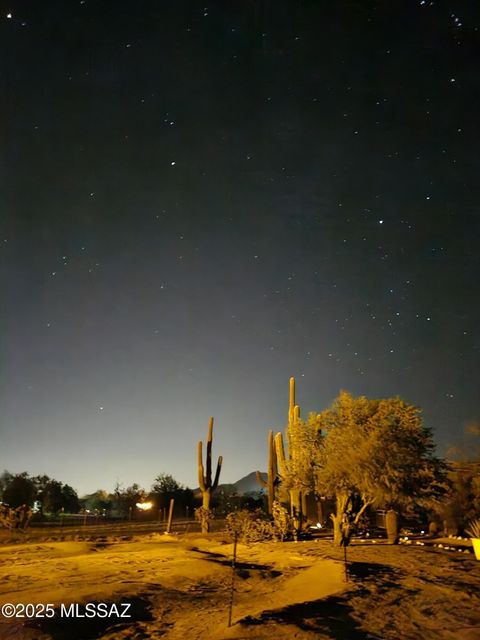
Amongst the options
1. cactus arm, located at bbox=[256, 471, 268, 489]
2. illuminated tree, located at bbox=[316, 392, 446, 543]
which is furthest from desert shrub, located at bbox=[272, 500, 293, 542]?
cactus arm, located at bbox=[256, 471, 268, 489]

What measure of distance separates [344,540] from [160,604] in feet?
36.4

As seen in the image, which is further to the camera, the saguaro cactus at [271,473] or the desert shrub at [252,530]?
the saguaro cactus at [271,473]

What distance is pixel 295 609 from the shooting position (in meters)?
8.86

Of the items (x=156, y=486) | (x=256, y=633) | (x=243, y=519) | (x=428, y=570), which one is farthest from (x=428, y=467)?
(x=156, y=486)

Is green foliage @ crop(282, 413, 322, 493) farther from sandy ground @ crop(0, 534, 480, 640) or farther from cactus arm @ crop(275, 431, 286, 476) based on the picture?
sandy ground @ crop(0, 534, 480, 640)

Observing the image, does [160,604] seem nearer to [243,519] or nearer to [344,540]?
[344,540]

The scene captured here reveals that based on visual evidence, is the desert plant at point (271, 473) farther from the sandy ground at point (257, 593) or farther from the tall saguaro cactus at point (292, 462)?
the sandy ground at point (257, 593)

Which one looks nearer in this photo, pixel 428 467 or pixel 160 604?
pixel 160 604

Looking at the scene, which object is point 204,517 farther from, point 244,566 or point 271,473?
point 244,566

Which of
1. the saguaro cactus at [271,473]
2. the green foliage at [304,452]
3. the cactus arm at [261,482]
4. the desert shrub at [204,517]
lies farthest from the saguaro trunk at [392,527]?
the desert shrub at [204,517]

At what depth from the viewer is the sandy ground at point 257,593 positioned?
790 cm

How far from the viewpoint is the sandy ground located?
790 centimetres

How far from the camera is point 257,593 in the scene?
1101cm

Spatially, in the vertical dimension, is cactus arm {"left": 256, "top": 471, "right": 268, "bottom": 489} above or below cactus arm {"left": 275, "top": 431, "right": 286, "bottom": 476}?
below
